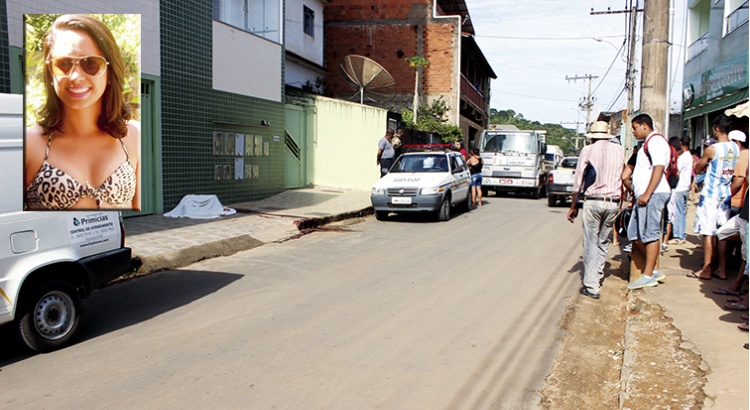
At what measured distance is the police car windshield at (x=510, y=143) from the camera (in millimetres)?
22016

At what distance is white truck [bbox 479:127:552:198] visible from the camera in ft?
69.8

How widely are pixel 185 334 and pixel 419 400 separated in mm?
2505

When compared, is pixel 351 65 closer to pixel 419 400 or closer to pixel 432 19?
pixel 432 19

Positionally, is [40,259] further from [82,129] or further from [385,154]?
[385,154]

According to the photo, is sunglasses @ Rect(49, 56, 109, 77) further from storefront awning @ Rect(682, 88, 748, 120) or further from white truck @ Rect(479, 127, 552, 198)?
Result: white truck @ Rect(479, 127, 552, 198)

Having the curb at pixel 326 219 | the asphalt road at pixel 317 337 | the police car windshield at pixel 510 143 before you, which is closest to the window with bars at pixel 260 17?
the curb at pixel 326 219

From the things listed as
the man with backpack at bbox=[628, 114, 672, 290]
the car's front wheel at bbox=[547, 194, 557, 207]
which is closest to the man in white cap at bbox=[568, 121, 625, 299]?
the man with backpack at bbox=[628, 114, 672, 290]

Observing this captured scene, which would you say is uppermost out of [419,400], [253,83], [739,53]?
[739,53]

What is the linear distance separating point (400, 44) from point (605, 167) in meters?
23.9

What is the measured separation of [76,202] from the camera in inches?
191

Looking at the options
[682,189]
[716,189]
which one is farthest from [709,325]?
[682,189]

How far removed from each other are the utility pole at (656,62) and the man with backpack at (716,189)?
991 mm

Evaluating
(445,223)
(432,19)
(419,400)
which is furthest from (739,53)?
(419,400)

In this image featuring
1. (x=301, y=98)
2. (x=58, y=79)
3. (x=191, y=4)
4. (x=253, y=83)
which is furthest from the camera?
(x=301, y=98)
